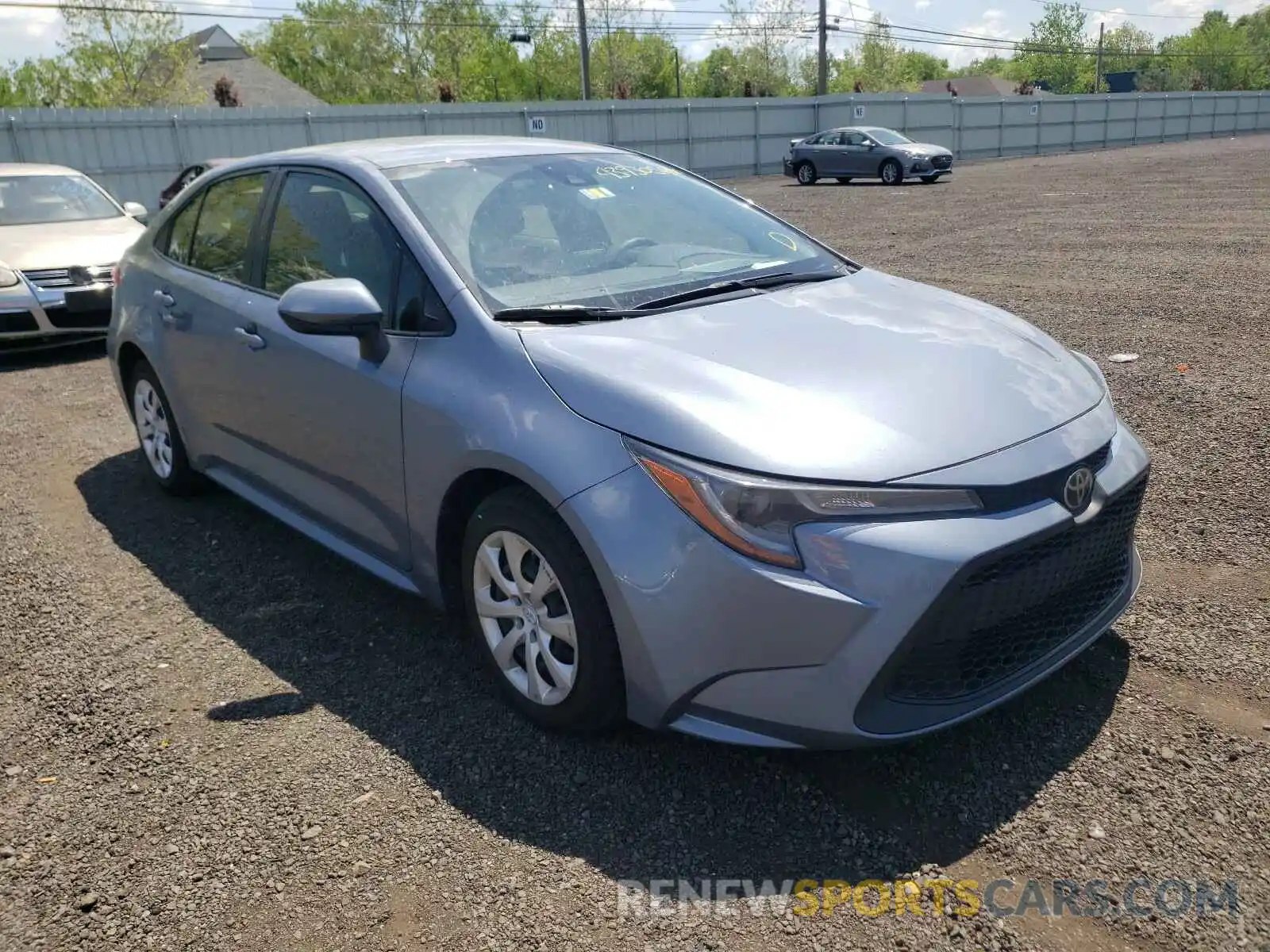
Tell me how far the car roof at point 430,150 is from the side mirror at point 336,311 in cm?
67

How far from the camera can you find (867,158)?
27.0 metres

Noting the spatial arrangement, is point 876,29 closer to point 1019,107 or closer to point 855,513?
point 1019,107

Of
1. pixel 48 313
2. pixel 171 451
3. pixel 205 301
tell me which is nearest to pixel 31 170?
pixel 48 313

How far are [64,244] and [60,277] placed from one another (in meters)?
0.53

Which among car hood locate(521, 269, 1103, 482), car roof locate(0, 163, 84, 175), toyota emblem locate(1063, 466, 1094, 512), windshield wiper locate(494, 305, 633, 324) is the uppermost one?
car roof locate(0, 163, 84, 175)

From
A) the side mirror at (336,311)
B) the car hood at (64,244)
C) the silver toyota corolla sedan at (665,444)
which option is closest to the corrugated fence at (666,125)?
the car hood at (64,244)

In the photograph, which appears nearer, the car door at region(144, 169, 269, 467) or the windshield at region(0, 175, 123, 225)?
the car door at region(144, 169, 269, 467)

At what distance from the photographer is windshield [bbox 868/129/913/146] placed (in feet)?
87.8

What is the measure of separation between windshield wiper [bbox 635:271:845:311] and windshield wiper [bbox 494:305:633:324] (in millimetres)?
110

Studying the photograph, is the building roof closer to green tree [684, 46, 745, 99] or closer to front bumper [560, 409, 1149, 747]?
green tree [684, 46, 745, 99]

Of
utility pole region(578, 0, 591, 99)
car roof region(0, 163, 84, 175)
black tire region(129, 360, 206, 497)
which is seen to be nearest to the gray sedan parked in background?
utility pole region(578, 0, 591, 99)

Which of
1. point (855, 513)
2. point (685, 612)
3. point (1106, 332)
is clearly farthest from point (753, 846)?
point (1106, 332)

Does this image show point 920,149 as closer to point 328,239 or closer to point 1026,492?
point 328,239

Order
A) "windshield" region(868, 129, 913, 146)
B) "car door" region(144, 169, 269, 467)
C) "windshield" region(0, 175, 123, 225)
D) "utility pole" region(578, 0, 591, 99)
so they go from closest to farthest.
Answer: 1. "car door" region(144, 169, 269, 467)
2. "windshield" region(0, 175, 123, 225)
3. "windshield" region(868, 129, 913, 146)
4. "utility pole" region(578, 0, 591, 99)
